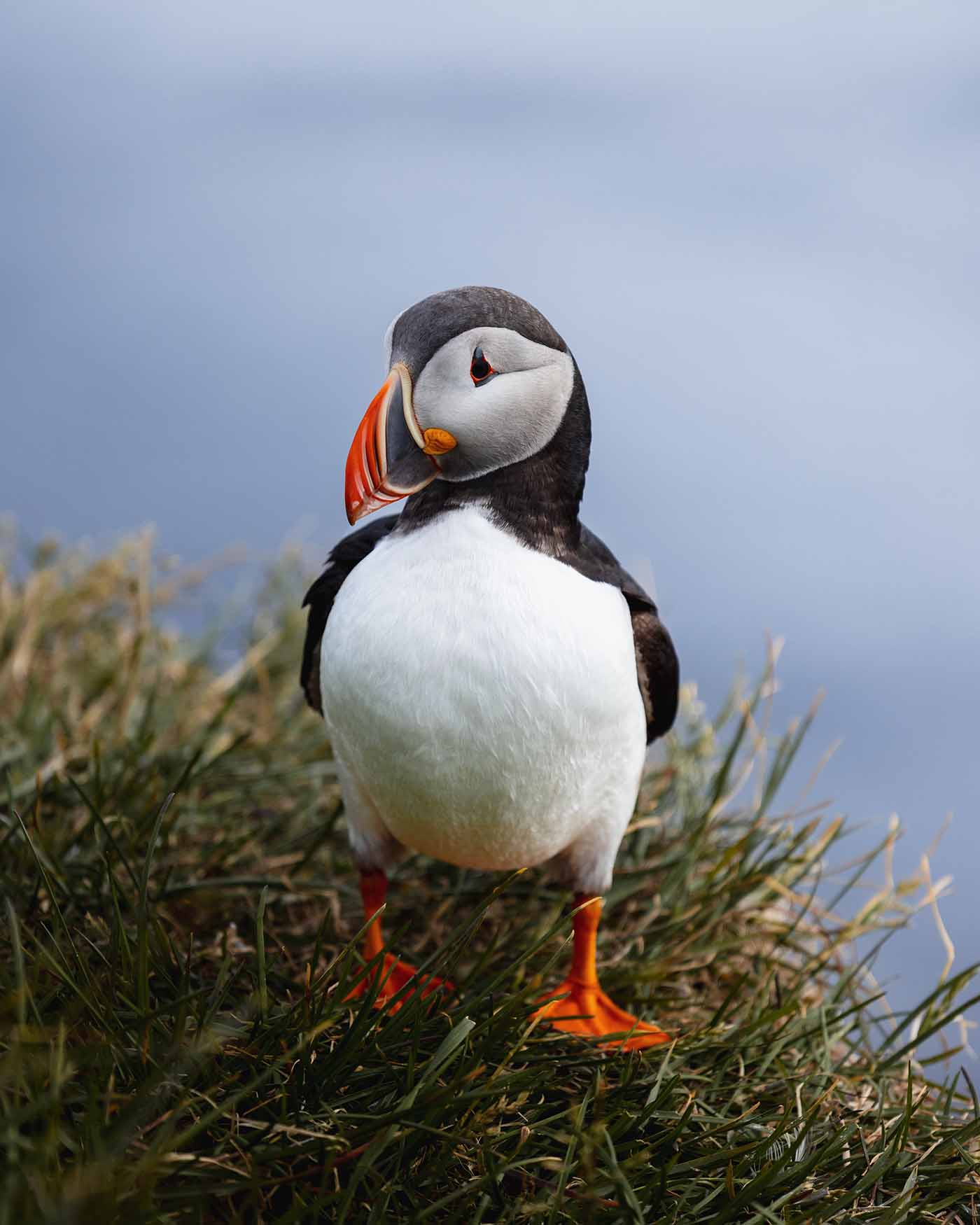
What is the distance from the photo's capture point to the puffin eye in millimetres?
2148

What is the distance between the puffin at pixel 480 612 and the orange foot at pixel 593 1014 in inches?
0.9

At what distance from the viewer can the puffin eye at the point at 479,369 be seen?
84.6 inches

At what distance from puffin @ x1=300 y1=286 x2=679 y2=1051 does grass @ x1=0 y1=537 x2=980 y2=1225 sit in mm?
150

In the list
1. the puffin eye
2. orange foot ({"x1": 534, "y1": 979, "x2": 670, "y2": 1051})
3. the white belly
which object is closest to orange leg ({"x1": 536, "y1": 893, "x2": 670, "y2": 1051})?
orange foot ({"x1": 534, "y1": 979, "x2": 670, "y2": 1051})

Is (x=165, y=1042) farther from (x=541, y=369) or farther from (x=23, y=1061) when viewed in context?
(x=541, y=369)

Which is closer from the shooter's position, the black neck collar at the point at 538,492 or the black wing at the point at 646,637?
the black neck collar at the point at 538,492

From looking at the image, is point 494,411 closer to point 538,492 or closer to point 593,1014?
point 538,492

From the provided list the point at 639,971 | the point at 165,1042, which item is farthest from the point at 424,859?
the point at 165,1042

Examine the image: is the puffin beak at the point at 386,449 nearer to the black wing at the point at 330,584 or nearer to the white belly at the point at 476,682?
the white belly at the point at 476,682

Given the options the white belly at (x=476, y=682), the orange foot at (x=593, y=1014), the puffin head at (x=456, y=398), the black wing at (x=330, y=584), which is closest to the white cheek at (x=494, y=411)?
the puffin head at (x=456, y=398)

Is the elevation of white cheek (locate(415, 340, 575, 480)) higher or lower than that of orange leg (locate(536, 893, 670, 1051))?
higher

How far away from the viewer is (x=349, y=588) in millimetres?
2365

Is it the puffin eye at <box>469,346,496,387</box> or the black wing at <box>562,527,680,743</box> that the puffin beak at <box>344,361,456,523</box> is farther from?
the black wing at <box>562,527,680,743</box>

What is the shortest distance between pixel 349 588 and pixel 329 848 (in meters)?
1.36
